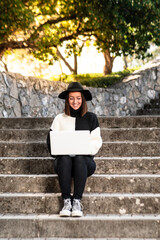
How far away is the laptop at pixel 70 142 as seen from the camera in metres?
3.95

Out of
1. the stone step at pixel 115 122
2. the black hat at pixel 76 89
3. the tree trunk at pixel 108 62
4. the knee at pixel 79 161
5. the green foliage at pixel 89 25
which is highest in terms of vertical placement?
the green foliage at pixel 89 25

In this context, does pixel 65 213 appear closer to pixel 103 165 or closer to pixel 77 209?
pixel 77 209

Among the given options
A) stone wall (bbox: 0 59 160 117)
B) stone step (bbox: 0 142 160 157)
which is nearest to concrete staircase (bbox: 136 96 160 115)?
stone wall (bbox: 0 59 160 117)

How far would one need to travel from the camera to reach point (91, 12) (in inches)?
391

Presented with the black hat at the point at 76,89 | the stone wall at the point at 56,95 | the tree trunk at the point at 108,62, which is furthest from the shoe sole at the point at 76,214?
the tree trunk at the point at 108,62

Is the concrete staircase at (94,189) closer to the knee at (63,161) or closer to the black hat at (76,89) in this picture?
the knee at (63,161)

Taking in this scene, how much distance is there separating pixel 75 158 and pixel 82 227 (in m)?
0.64

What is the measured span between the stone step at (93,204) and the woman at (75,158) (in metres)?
0.18

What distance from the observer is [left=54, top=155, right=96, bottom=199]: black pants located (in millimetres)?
3799

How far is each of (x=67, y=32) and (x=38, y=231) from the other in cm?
870

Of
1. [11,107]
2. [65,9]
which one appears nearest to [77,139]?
[11,107]

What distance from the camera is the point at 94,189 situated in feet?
13.8

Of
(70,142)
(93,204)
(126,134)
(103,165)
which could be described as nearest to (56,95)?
(126,134)

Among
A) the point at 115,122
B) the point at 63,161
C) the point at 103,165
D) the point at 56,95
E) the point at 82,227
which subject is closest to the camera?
the point at 82,227
